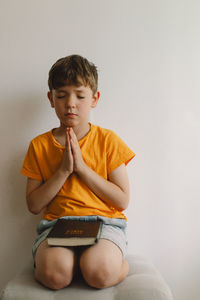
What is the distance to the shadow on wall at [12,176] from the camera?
1.45 m

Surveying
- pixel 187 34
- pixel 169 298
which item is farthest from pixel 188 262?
pixel 187 34

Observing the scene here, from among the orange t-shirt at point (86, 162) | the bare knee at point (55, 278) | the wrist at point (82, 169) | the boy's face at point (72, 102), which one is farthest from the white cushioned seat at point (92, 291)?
the boy's face at point (72, 102)

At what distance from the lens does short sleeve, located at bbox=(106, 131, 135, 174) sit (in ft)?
4.13

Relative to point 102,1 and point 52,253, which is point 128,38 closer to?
point 102,1

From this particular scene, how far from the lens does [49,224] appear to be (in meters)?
1.20

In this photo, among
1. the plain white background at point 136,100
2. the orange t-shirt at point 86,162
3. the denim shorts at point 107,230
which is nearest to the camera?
the denim shorts at point 107,230

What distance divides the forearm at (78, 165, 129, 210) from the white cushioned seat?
29cm

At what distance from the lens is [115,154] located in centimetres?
127

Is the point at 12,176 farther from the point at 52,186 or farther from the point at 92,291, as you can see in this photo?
the point at 92,291

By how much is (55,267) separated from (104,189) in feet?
1.12

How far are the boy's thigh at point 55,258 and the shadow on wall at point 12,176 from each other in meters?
0.42

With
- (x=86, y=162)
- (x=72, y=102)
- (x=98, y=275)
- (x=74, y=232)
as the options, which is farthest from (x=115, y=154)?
(x=98, y=275)

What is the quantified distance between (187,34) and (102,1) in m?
0.40

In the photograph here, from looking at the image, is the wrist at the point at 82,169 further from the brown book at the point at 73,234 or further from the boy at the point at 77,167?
the brown book at the point at 73,234
